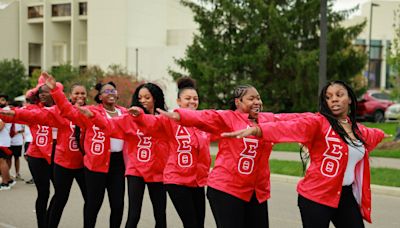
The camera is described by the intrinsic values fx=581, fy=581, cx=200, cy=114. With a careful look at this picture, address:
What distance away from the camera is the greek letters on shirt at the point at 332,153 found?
4.65 meters

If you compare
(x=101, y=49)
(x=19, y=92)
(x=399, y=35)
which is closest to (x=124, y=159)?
(x=399, y=35)

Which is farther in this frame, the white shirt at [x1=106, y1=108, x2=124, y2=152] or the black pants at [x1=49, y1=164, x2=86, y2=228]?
the black pants at [x1=49, y1=164, x2=86, y2=228]

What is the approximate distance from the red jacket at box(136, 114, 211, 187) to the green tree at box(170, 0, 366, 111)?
17.0m

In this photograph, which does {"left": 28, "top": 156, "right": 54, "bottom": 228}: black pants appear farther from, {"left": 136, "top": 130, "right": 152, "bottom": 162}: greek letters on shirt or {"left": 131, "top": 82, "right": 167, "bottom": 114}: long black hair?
{"left": 131, "top": 82, "right": 167, "bottom": 114}: long black hair

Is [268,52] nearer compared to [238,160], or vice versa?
[238,160]

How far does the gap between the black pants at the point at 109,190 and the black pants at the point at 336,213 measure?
232 cm

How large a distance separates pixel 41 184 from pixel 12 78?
173ft

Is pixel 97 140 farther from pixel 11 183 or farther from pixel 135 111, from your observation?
pixel 11 183

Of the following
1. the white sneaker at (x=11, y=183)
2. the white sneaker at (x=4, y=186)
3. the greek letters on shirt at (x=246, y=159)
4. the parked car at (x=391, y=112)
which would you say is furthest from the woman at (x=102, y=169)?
the parked car at (x=391, y=112)

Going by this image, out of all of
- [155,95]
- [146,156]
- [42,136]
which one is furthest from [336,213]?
[42,136]

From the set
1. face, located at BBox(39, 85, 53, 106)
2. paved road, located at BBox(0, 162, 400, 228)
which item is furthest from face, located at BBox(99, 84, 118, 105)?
paved road, located at BBox(0, 162, 400, 228)

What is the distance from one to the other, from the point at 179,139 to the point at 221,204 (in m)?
1.00

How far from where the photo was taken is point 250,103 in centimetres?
510

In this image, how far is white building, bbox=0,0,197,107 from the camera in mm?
52250
